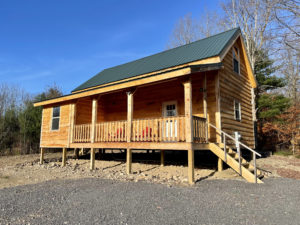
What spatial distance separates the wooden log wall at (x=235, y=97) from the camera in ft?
31.4

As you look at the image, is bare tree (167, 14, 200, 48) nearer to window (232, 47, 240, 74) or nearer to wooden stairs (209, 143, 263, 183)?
window (232, 47, 240, 74)

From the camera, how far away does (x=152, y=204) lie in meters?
4.66

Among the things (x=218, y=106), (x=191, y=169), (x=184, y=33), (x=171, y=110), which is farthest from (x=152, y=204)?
(x=184, y=33)

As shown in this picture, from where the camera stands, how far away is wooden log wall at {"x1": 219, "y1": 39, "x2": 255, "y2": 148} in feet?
31.4

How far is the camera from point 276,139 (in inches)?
722

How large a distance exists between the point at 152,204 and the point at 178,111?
638 cm

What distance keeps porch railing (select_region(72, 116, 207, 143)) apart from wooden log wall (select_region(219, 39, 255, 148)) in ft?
6.29

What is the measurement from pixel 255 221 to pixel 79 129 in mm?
9466

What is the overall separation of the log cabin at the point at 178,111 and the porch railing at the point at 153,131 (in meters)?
0.04

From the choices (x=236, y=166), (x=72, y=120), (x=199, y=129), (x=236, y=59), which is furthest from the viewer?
(x=236, y=59)

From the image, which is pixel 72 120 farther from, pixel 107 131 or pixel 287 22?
pixel 287 22

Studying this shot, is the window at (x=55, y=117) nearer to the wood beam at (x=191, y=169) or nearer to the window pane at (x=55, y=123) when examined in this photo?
the window pane at (x=55, y=123)

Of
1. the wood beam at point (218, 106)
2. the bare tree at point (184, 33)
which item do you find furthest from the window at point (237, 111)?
the bare tree at point (184, 33)

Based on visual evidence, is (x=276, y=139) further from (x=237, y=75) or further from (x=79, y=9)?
(x=79, y=9)
